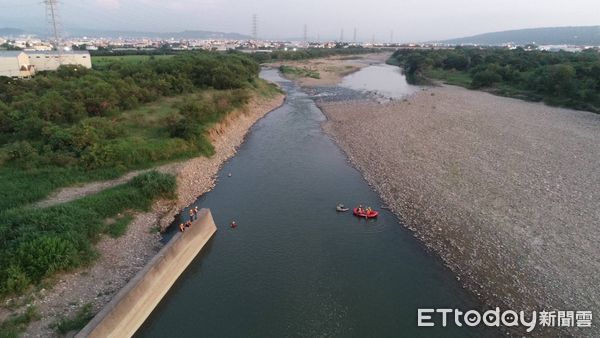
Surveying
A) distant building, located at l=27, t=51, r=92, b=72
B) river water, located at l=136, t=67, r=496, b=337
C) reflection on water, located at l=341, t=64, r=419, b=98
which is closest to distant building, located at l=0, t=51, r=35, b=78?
distant building, located at l=27, t=51, r=92, b=72

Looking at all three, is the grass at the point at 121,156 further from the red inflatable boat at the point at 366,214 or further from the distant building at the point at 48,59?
the distant building at the point at 48,59

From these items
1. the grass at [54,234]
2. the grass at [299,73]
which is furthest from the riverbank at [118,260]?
the grass at [299,73]

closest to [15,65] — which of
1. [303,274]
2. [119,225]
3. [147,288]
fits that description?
[119,225]

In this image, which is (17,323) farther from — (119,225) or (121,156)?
(121,156)

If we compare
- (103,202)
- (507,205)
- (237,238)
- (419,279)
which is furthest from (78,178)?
(507,205)

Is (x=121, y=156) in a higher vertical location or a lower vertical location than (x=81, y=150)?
lower

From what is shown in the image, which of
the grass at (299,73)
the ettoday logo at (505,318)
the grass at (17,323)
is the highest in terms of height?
the grass at (299,73)

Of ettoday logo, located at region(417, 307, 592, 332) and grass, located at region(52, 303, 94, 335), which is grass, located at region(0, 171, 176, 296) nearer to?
grass, located at region(52, 303, 94, 335)
